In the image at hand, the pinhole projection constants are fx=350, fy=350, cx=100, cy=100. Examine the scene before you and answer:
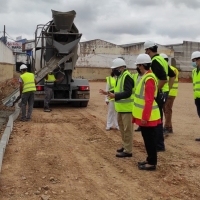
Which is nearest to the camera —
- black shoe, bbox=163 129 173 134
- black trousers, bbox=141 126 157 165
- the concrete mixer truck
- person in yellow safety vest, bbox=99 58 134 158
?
black trousers, bbox=141 126 157 165

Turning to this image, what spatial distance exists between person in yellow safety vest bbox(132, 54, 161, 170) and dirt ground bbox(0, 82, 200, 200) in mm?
351

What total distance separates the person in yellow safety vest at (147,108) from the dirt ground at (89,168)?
0.35m

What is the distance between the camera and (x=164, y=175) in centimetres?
545

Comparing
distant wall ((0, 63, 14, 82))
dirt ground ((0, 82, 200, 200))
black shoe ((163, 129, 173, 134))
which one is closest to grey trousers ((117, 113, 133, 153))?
dirt ground ((0, 82, 200, 200))

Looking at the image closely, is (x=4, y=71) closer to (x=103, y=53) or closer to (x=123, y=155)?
(x=123, y=155)

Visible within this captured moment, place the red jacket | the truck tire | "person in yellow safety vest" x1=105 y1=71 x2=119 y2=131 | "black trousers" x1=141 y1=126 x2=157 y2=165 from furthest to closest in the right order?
the truck tire, "person in yellow safety vest" x1=105 y1=71 x2=119 y2=131, "black trousers" x1=141 y1=126 x2=157 y2=165, the red jacket

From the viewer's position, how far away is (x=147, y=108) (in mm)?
5387

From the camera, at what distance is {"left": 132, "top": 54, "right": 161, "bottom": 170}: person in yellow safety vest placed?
17.7ft

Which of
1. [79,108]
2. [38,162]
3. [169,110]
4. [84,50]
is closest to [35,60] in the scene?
[79,108]

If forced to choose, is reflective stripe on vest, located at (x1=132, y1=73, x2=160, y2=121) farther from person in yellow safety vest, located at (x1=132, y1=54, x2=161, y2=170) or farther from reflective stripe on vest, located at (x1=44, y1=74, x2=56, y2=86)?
reflective stripe on vest, located at (x1=44, y1=74, x2=56, y2=86)

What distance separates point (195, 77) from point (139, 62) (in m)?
3.39

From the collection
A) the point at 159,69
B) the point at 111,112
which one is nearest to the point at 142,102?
the point at 159,69

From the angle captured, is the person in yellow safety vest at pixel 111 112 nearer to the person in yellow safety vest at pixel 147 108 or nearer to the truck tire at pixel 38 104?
the person in yellow safety vest at pixel 147 108

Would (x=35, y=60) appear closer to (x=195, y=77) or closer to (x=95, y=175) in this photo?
(x=195, y=77)
